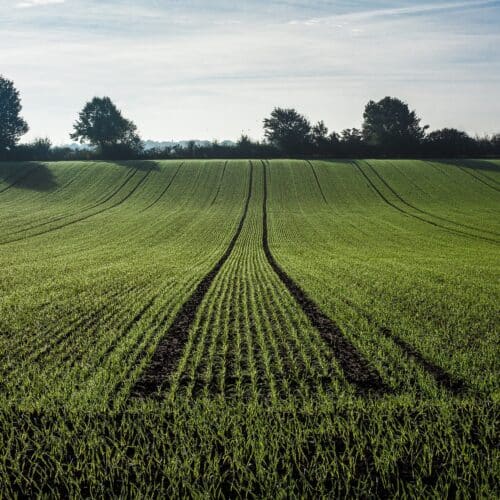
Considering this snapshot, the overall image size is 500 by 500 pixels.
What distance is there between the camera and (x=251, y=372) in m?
9.67

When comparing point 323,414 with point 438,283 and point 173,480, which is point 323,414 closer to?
point 173,480

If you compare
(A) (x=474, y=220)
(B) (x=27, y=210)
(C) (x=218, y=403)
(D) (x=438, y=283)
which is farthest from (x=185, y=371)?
(B) (x=27, y=210)

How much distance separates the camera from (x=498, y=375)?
928 cm

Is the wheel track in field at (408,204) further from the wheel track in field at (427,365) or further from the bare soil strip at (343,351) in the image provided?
the wheel track in field at (427,365)

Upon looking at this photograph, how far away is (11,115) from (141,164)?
39.5 metres

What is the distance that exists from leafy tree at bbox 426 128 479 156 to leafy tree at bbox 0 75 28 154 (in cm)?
8135

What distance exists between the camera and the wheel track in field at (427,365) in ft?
29.3

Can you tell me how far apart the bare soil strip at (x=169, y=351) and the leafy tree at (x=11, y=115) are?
308ft

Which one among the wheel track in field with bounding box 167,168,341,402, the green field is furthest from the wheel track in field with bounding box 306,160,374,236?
the wheel track in field with bounding box 167,168,341,402

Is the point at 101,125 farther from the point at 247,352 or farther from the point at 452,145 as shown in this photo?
the point at 247,352

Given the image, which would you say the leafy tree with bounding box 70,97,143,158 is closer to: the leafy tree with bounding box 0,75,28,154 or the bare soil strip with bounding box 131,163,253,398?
the leafy tree with bounding box 0,75,28,154

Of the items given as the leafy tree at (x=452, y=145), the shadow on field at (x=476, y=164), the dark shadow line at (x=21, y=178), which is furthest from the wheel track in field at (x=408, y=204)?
the dark shadow line at (x=21, y=178)

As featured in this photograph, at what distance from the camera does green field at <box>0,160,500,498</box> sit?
6219mm

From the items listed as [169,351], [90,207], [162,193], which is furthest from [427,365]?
[162,193]
